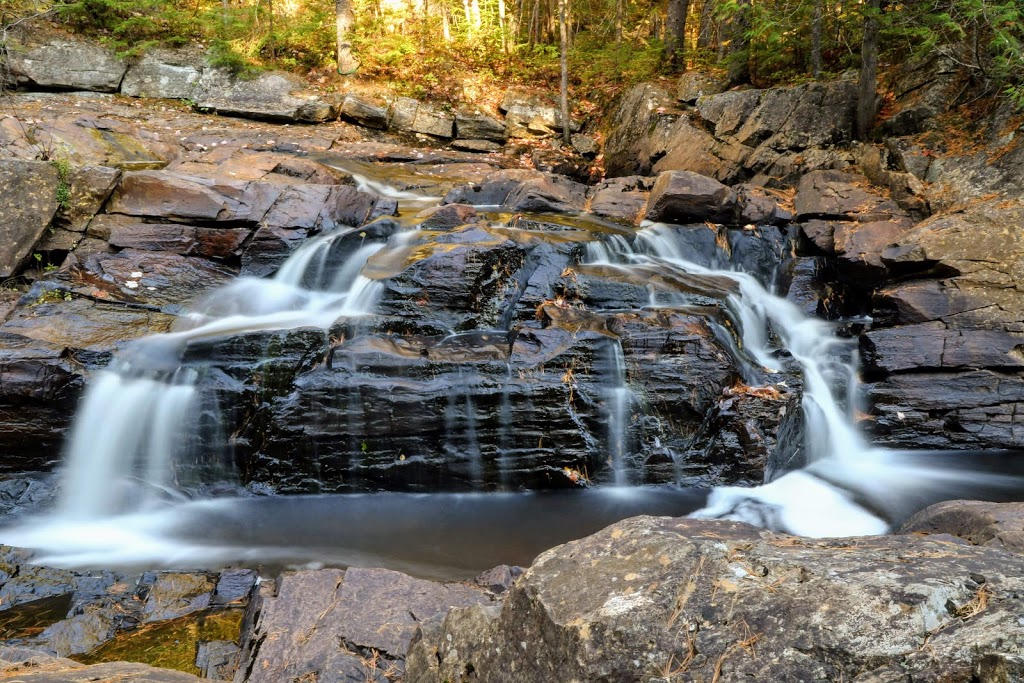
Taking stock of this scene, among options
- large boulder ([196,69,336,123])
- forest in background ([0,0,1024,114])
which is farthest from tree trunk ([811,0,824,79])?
large boulder ([196,69,336,123])

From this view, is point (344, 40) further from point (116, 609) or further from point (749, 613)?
point (749, 613)

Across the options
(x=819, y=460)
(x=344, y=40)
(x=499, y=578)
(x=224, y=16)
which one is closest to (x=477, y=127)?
(x=344, y=40)

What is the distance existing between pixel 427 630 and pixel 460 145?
52.6 ft

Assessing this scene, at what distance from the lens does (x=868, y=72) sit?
10.7 meters

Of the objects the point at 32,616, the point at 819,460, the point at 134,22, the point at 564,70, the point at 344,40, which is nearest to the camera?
the point at 32,616

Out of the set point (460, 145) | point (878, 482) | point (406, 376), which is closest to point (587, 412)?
point (406, 376)

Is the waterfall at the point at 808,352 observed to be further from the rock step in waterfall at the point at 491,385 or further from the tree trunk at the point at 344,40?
the tree trunk at the point at 344,40

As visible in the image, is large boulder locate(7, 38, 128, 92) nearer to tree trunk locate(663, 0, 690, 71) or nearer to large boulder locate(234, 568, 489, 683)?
tree trunk locate(663, 0, 690, 71)

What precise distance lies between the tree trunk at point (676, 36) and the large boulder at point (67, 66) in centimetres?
1444

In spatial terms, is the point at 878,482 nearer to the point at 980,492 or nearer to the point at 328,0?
the point at 980,492

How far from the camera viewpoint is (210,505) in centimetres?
632

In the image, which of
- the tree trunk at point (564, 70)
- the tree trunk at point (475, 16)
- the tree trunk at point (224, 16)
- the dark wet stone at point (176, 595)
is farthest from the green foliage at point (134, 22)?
the dark wet stone at point (176, 595)

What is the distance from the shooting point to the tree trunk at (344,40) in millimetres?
17828

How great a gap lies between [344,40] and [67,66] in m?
7.02
